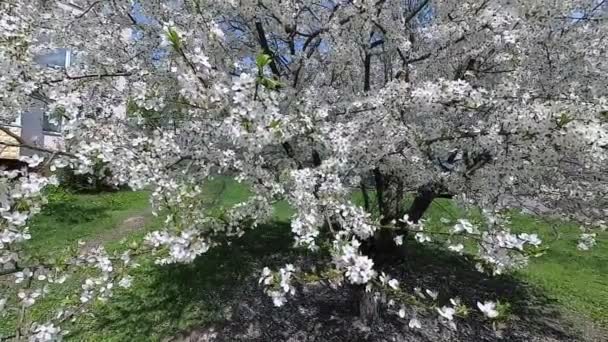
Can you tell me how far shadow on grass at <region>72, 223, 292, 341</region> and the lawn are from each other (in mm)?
11

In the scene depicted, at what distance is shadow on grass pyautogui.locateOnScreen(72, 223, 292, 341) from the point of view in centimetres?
545

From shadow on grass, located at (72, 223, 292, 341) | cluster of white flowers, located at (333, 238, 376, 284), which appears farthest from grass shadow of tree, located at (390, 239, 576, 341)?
cluster of white flowers, located at (333, 238, 376, 284)

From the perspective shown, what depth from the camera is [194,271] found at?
690cm

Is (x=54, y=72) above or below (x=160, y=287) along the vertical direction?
above

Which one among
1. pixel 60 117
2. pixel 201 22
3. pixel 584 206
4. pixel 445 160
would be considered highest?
pixel 201 22

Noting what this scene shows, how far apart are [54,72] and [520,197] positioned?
4.76 meters

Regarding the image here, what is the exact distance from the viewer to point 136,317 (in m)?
5.69

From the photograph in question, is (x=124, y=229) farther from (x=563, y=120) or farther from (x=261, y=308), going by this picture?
(x=563, y=120)

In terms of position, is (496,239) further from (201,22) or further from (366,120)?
(201,22)

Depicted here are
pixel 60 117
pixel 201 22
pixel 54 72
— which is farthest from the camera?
pixel 54 72

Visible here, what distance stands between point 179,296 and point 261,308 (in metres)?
1.07

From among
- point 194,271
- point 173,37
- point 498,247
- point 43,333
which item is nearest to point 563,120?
point 498,247

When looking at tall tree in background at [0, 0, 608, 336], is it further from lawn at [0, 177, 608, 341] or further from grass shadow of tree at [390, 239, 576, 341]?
grass shadow of tree at [390, 239, 576, 341]

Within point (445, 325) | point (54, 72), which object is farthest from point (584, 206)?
point (54, 72)
